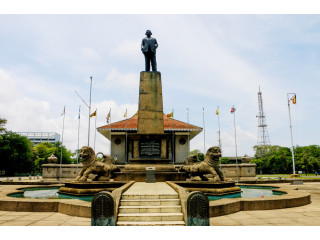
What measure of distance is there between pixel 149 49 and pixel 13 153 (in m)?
43.1

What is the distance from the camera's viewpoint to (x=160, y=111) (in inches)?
586

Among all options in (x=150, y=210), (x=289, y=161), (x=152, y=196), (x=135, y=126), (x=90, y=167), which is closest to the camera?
(x=150, y=210)

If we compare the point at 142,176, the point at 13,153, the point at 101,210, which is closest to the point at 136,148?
the point at 142,176

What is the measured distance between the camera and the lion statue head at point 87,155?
1041cm

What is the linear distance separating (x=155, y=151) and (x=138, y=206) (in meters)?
7.25

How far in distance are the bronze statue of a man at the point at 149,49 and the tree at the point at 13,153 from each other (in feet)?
135

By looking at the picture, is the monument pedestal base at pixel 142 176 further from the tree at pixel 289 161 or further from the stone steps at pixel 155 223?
the tree at pixel 289 161

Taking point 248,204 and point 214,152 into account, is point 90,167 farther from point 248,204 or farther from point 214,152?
point 248,204

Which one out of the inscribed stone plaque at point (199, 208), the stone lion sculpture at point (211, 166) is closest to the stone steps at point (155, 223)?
the inscribed stone plaque at point (199, 208)

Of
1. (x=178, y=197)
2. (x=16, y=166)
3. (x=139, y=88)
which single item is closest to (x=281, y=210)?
(x=178, y=197)

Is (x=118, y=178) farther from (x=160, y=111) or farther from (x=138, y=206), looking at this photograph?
(x=138, y=206)

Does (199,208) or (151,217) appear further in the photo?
(151,217)

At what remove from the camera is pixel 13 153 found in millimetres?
46344

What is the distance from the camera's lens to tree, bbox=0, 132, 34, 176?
150ft
